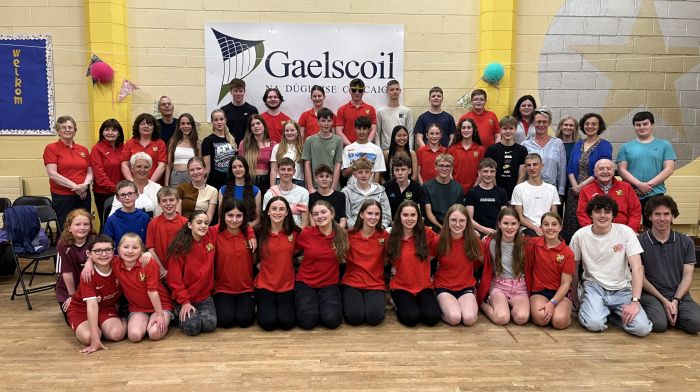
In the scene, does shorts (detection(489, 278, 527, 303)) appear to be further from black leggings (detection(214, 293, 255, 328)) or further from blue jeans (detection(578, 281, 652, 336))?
black leggings (detection(214, 293, 255, 328))

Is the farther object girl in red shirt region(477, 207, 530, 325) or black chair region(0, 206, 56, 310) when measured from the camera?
black chair region(0, 206, 56, 310)

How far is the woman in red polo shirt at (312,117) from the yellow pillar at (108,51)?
2.00 m

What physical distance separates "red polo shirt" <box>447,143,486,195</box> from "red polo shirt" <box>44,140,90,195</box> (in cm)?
354

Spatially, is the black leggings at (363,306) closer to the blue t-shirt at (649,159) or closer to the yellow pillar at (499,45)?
the blue t-shirt at (649,159)

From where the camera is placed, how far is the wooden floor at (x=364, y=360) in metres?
2.96

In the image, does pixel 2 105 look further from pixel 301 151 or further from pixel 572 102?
pixel 572 102

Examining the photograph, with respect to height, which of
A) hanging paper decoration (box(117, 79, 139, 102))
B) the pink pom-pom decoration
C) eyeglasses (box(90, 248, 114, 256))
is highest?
the pink pom-pom decoration

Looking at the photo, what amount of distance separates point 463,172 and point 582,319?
5.86 feet

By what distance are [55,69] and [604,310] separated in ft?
19.6

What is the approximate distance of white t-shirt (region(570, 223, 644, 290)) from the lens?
12.9ft

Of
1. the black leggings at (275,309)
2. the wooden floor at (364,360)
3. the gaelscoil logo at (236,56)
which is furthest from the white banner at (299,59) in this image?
the wooden floor at (364,360)

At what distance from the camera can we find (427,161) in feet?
16.8

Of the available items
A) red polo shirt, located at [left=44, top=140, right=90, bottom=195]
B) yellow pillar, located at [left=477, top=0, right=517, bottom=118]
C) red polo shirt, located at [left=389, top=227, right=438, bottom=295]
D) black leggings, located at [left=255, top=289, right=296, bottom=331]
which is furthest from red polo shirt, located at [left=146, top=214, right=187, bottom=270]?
yellow pillar, located at [left=477, top=0, right=517, bottom=118]

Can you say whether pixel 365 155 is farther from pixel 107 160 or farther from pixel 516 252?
pixel 107 160
